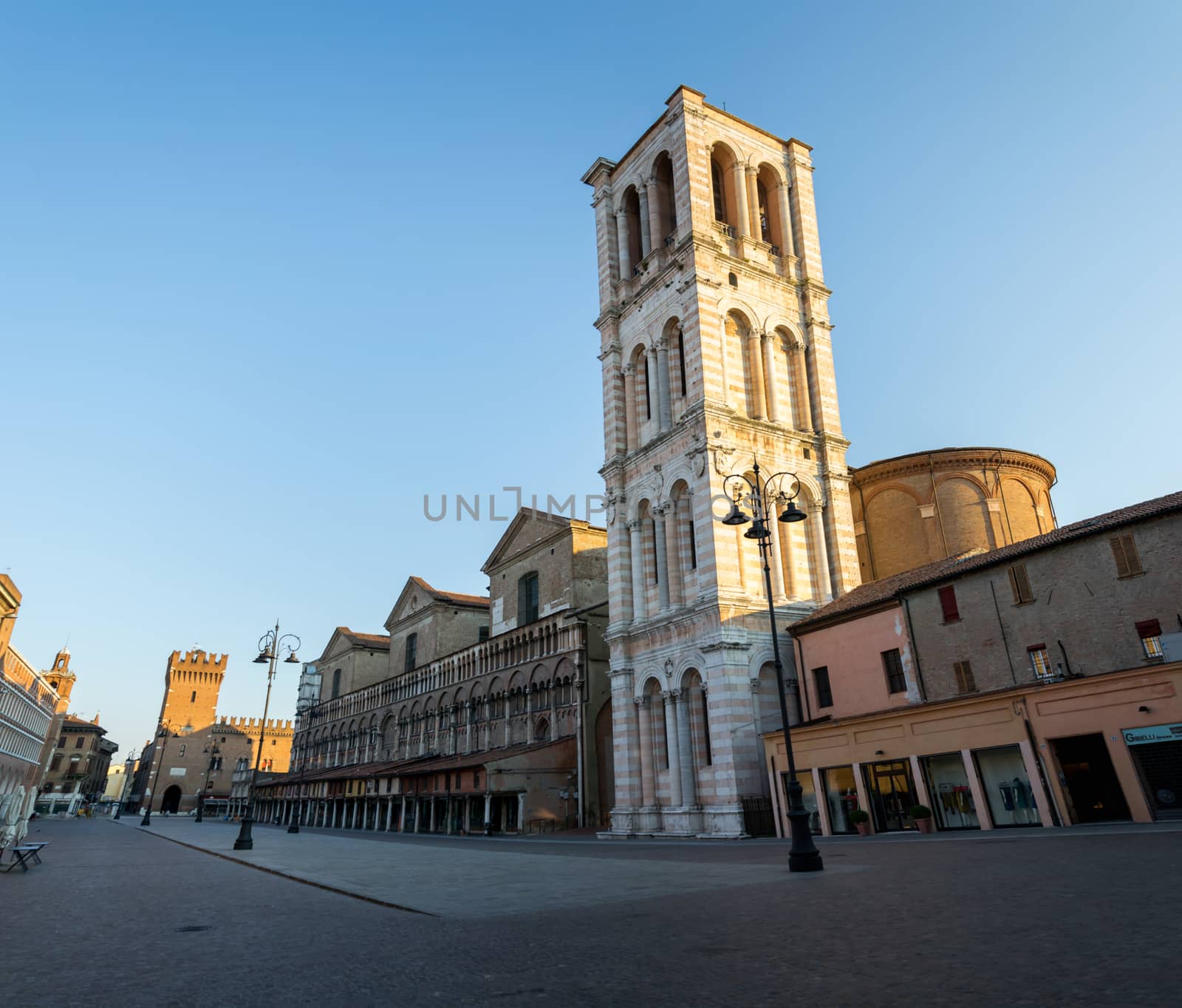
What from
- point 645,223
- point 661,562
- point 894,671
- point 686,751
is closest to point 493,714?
point 661,562

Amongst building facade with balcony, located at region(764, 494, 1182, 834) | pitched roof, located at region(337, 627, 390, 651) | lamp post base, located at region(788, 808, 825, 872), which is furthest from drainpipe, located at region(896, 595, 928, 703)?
pitched roof, located at region(337, 627, 390, 651)

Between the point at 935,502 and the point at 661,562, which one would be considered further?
the point at 935,502

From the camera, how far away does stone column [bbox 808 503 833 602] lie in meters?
34.1

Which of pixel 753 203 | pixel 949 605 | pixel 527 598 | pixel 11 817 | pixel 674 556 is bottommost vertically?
pixel 11 817

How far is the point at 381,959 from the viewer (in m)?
7.83

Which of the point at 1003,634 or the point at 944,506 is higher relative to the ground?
the point at 944,506

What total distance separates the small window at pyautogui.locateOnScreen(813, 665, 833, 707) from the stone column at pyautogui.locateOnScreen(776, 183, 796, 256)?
2132 cm

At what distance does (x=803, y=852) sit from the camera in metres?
13.9

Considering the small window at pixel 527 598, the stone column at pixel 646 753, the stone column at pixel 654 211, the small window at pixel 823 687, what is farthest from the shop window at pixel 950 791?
the small window at pixel 527 598

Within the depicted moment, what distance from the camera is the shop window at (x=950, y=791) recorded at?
22.2m

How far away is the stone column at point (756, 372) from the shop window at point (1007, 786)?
17.5 m

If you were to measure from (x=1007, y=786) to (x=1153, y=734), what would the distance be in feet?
13.1

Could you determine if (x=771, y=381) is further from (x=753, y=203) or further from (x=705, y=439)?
(x=753, y=203)

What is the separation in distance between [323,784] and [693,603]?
1766 inches
